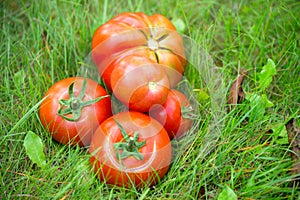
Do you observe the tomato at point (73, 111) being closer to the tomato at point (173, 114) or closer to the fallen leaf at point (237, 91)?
the tomato at point (173, 114)

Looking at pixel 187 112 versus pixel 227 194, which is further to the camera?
pixel 187 112

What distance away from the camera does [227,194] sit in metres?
1.72

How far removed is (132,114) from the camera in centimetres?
186

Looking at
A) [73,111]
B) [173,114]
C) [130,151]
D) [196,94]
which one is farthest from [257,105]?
[73,111]

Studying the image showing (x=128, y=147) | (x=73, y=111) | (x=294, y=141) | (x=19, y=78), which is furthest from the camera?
(x=19, y=78)

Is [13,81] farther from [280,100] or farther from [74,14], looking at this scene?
[280,100]

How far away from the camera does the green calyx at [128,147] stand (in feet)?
5.56

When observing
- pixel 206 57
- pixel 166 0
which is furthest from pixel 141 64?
pixel 166 0

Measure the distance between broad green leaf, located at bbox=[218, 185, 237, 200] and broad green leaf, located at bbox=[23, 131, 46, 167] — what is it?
850mm

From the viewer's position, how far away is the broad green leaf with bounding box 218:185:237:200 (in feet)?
5.60

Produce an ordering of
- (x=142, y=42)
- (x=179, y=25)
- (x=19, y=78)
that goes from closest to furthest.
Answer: (x=142, y=42), (x=19, y=78), (x=179, y=25)

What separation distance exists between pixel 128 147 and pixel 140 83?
1.07ft

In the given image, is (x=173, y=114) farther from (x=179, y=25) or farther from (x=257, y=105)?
(x=179, y=25)

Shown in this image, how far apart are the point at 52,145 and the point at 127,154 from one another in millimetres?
482
